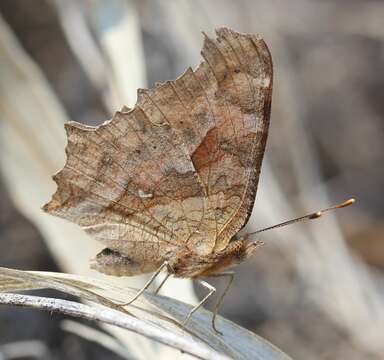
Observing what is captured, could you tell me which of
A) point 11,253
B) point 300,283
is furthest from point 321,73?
point 11,253

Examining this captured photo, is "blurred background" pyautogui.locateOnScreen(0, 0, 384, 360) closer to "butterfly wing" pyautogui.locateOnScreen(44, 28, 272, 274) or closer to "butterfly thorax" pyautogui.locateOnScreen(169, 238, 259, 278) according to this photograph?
"butterfly thorax" pyautogui.locateOnScreen(169, 238, 259, 278)

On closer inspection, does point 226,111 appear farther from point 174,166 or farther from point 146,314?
point 146,314

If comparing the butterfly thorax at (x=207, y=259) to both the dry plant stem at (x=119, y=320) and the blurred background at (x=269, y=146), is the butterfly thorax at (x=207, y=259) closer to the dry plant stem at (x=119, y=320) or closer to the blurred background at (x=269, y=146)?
the blurred background at (x=269, y=146)

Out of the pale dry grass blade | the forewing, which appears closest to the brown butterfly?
the forewing

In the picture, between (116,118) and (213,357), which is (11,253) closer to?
(116,118)

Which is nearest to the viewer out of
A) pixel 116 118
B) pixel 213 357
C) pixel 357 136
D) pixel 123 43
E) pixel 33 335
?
pixel 213 357

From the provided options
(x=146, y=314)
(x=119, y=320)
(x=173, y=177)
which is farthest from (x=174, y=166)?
(x=119, y=320)

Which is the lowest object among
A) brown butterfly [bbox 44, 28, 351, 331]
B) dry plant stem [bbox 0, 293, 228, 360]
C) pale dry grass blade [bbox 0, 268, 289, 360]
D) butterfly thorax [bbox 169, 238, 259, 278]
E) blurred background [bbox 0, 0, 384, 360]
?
dry plant stem [bbox 0, 293, 228, 360]
